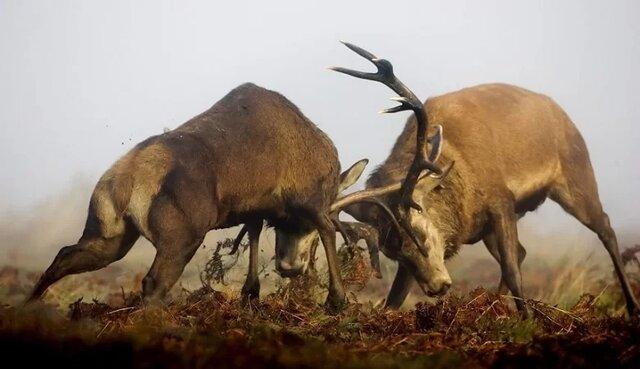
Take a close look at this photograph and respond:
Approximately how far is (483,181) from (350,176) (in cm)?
138

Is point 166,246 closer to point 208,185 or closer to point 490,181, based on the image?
point 208,185

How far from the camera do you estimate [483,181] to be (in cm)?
819

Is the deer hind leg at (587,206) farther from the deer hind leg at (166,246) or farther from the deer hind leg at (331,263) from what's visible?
the deer hind leg at (166,246)

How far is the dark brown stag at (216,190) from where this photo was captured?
5457 mm

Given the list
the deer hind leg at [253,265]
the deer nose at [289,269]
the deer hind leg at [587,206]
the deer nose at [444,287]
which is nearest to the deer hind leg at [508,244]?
the deer nose at [444,287]

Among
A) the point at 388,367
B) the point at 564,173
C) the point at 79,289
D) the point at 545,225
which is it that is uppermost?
the point at 388,367

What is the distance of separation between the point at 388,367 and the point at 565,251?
34.7 feet

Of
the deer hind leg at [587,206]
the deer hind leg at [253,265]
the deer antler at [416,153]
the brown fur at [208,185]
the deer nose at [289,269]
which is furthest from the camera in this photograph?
the deer hind leg at [587,206]

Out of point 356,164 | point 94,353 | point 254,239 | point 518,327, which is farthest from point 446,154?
point 94,353

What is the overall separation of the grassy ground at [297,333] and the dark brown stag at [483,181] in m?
0.75

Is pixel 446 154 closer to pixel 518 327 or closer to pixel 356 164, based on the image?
pixel 356 164

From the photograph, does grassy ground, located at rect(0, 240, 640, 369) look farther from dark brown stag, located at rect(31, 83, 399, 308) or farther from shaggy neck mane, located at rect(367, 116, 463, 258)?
shaggy neck mane, located at rect(367, 116, 463, 258)

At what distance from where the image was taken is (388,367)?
2795mm

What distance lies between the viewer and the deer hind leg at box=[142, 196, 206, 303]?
532cm
